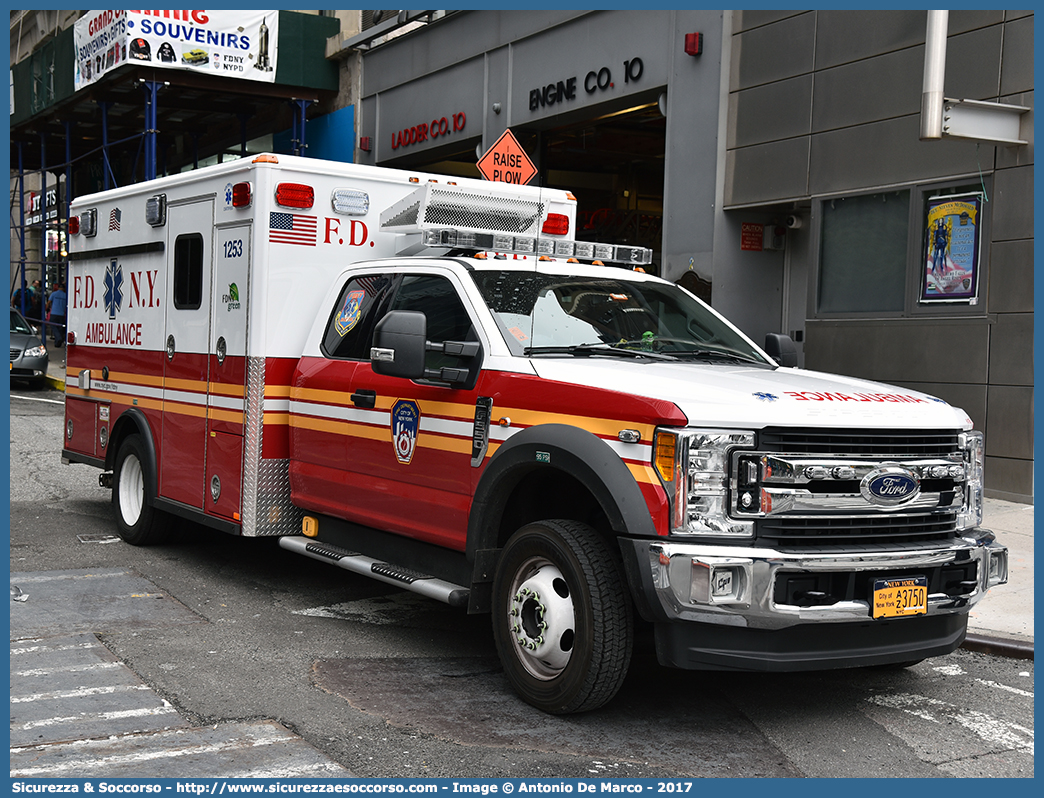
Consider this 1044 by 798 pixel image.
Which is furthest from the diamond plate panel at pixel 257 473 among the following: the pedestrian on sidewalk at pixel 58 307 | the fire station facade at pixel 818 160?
the pedestrian on sidewalk at pixel 58 307

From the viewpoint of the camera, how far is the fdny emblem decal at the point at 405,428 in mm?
6102

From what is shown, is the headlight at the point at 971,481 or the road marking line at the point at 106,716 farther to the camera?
the headlight at the point at 971,481

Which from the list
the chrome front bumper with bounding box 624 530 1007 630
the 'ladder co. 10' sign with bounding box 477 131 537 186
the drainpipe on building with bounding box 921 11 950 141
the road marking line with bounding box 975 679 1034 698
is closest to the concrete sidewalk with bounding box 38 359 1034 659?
the road marking line with bounding box 975 679 1034 698

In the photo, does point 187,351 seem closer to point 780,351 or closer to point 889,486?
point 780,351

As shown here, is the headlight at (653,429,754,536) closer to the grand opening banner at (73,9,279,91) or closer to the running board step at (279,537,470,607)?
the running board step at (279,537,470,607)

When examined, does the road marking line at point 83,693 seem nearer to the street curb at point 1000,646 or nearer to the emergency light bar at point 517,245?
the emergency light bar at point 517,245

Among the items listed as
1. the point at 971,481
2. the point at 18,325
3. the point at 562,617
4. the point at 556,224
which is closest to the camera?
the point at 562,617

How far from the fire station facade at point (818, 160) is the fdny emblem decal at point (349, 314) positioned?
652 cm

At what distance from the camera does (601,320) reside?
19.9 feet

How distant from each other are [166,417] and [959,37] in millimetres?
8080

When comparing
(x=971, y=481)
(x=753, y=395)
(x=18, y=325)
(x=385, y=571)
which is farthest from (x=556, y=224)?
(x=18, y=325)

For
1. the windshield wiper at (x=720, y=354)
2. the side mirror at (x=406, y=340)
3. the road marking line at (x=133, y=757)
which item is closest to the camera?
the road marking line at (x=133, y=757)

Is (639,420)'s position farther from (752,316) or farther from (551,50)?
(551,50)

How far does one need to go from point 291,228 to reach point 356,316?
84 cm
